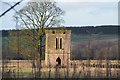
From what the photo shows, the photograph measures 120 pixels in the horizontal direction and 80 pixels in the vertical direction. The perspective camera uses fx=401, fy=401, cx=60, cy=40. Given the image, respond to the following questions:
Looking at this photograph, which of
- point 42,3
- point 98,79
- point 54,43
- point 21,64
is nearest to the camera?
point 98,79

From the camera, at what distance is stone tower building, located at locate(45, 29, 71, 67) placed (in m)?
28.6

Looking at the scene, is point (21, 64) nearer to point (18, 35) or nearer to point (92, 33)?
point (18, 35)

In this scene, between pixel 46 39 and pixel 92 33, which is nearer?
pixel 46 39

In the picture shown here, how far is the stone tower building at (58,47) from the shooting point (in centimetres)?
2860

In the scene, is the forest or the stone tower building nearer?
the forest

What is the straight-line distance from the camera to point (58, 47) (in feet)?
97.6

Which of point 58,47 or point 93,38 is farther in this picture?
point 93,38

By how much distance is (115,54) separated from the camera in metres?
25.1

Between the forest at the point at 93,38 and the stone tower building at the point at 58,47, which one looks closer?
the forest at the point at 93,38

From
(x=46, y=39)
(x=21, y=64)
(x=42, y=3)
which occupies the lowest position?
(x=21, y=64)

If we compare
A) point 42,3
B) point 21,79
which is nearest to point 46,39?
point 42,3

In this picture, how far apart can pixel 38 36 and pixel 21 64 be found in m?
2.49

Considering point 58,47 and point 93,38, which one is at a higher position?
point 93,38

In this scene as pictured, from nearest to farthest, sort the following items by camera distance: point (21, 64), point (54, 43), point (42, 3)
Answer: point (42, 3)
point (21, 64)
point (54, 43)
